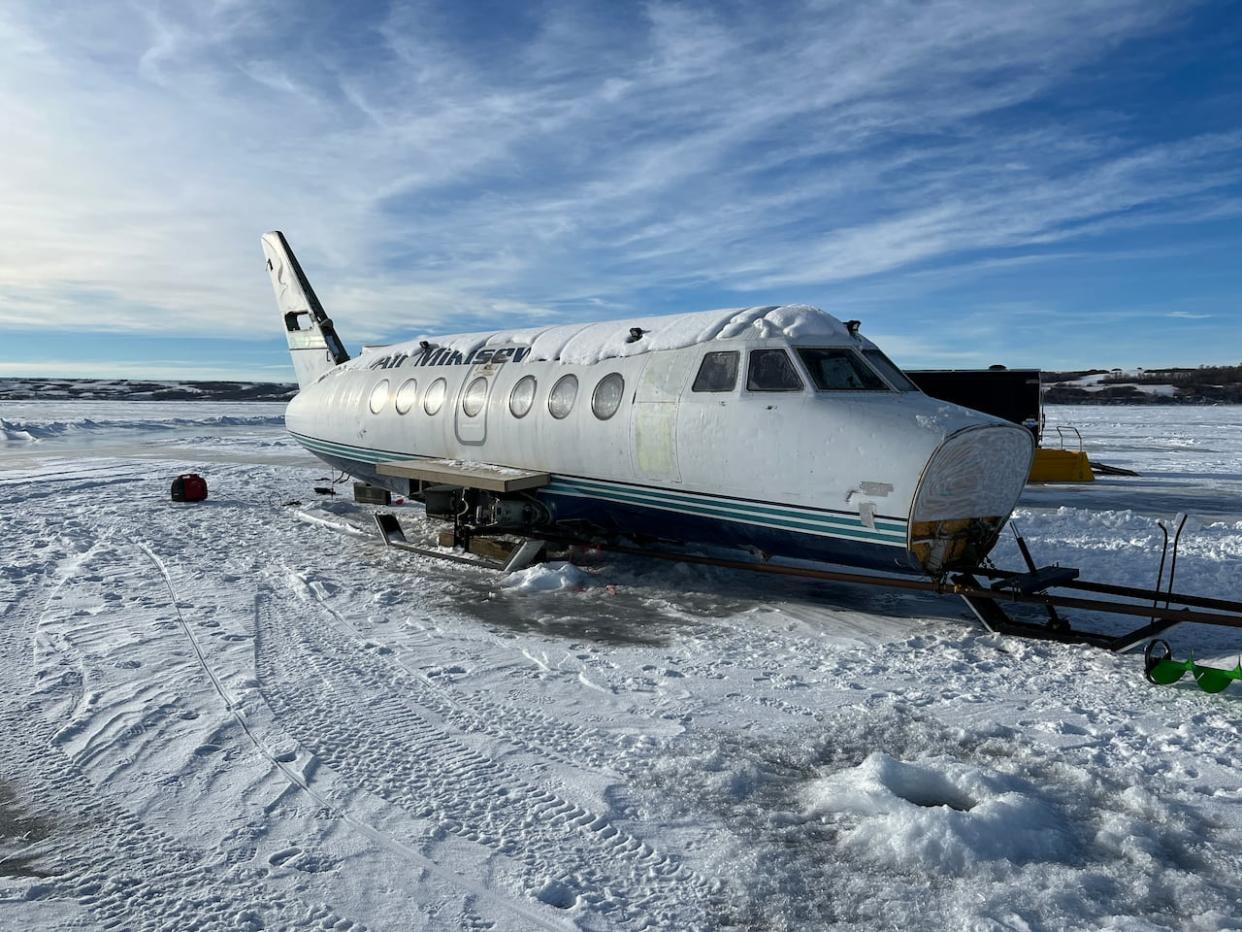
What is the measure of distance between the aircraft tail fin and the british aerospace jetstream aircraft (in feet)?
14.5

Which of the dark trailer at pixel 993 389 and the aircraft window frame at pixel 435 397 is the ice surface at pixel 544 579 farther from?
the dark trailer at pixel 993 389

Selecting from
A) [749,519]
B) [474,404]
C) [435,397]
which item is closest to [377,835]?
[749,519]

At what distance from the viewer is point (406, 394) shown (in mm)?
12414

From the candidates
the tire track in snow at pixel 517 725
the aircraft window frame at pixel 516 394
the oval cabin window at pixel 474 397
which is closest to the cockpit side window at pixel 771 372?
the aircraft window frame at pixel 516 394

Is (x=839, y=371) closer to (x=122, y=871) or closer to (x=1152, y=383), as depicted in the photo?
(x=122, y=871)

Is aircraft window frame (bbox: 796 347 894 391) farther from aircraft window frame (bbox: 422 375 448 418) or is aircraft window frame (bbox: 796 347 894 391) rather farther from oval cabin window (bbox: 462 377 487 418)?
aircraft window frame (bbox: 422 375 448 418)

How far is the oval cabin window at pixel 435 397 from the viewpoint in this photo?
462 inches

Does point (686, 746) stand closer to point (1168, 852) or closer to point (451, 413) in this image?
point (1168, 852)

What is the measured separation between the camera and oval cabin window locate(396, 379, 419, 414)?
40.2 ft

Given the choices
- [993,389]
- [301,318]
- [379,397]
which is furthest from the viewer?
[993,389]

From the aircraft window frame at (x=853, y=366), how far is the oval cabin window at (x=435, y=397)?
583cm

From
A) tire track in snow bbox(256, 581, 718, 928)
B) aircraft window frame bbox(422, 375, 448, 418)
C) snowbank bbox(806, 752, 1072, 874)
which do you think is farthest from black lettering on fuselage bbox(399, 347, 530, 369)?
snowbank bbox(806, 752, 1072, 874)

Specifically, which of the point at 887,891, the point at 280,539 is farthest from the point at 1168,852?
the point at 280,539

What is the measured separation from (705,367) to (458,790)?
5155mm
